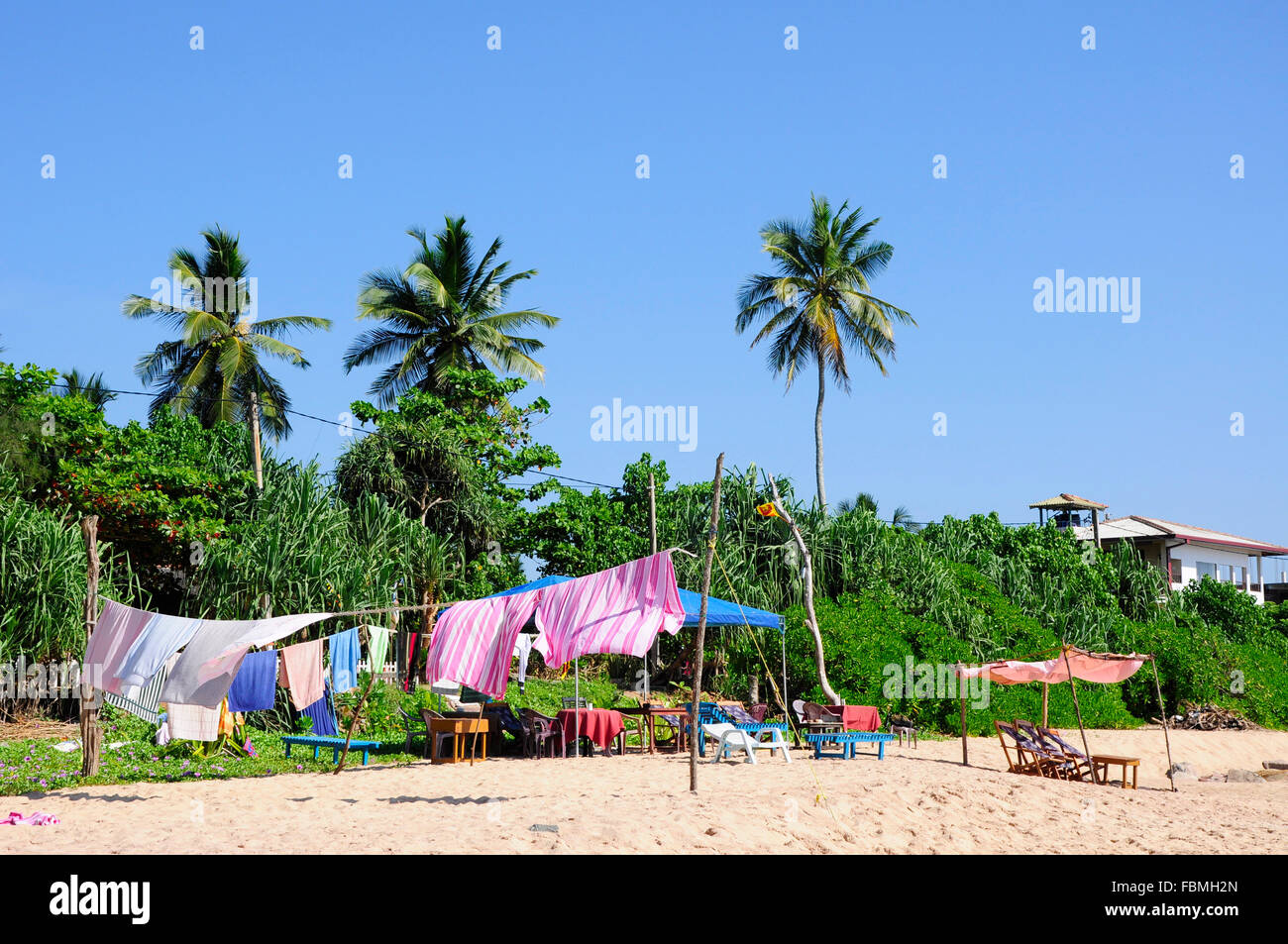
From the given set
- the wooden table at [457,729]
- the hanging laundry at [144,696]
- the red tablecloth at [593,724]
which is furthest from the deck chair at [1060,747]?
the hanging laundry at [144,696]

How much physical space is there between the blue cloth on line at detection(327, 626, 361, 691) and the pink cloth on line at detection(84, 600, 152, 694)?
6.60 feet

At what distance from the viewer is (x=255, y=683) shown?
12.0 meters

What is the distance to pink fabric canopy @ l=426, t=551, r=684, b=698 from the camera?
1045 centimetres

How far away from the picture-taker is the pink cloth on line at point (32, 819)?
8.78 metres

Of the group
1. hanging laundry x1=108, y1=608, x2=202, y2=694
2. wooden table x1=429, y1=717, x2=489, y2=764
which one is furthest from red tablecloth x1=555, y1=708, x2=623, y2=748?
hanging laundry x1=108, y1=608, x2=202, y2=694

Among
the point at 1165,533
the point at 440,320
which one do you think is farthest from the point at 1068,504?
the point at 440,320

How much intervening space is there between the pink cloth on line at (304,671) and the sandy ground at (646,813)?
95 centimetres

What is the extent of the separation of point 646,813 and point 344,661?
457 centimetres

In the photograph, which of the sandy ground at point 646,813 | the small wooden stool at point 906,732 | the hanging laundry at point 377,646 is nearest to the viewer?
the sandy ground at point 646,813

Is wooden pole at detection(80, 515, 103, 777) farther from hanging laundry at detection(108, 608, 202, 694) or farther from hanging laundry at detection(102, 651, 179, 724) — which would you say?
hanging laundry at detection(108, 608, 202, 694)

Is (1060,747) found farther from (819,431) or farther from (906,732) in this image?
(819,431)

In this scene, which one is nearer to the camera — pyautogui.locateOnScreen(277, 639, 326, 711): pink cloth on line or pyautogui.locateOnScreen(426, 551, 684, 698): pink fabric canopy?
pyautogui.locateOnScreen(426, 551, 684, 698): pink fabric canopy

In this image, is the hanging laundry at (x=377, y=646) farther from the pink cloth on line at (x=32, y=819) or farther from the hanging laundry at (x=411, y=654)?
the hanging laundry at (x=411, y=654)
